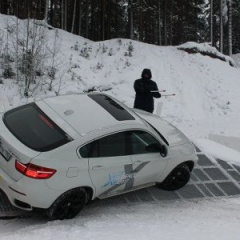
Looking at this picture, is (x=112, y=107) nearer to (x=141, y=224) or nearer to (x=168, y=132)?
(x=168, y=132)

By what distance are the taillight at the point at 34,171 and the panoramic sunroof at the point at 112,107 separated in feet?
5.17

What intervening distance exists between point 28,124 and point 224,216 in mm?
3516

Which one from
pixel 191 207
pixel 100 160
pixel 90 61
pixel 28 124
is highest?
pixel 90 61

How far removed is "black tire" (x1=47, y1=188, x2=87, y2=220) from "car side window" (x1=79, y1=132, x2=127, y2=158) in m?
0.56

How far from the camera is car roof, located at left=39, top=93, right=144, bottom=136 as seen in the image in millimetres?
5961

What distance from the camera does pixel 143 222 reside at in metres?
5.72

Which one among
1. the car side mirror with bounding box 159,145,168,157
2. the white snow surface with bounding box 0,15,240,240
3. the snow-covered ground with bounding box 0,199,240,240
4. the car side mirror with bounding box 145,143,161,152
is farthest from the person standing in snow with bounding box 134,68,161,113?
the snow-covered ground with bounding box 0,199,240,240

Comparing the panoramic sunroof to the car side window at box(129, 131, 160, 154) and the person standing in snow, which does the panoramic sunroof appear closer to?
the car side window at box(129, 131, 160, 154)

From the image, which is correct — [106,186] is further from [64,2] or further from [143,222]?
[64,2]

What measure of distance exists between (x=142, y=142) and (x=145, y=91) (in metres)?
3.25

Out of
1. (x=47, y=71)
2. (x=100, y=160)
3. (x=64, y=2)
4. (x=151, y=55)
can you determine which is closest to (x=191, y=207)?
(x=100, y=160)

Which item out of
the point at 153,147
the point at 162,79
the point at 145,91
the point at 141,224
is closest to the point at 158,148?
the point at 153,147

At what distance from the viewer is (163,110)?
12.8 meters

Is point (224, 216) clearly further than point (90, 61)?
No
